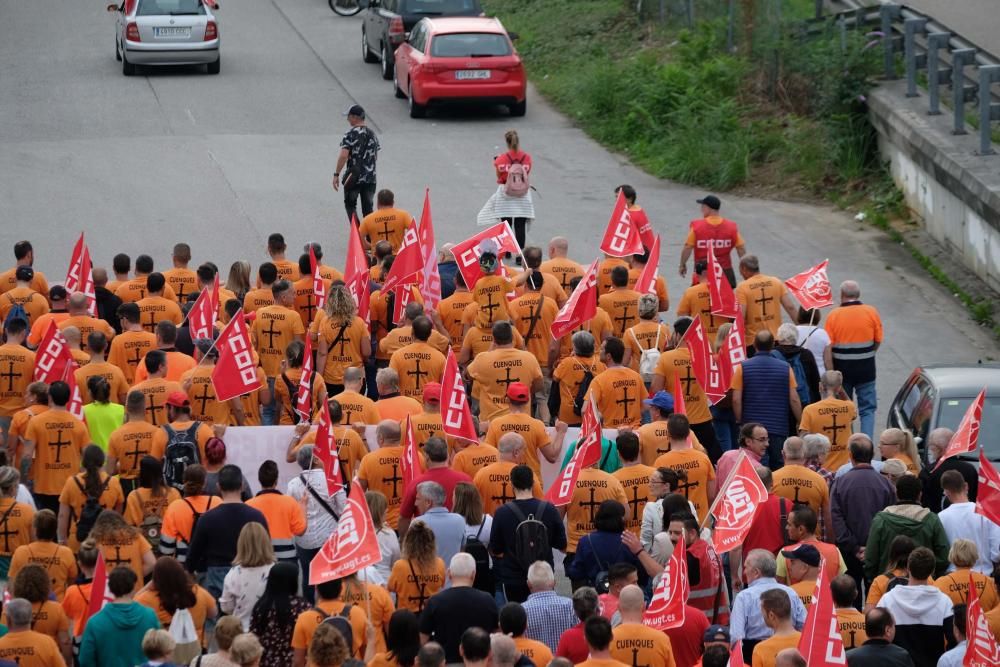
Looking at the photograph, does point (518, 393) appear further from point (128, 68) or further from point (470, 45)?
point (128, 68)

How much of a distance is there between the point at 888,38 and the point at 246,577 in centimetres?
1782

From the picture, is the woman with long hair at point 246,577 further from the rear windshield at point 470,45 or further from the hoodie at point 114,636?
the rear windshield at point 470,45

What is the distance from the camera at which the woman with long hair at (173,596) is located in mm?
10164

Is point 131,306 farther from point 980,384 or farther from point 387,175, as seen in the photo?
point 387,175

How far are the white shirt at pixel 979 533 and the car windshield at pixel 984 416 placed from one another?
2261mm

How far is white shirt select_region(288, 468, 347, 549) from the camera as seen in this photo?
11938 mm

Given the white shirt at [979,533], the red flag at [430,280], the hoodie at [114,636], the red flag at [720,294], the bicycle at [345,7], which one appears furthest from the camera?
the bicycle at [345,7]

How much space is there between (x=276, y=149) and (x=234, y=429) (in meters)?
14.4

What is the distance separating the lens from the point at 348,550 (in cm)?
1002

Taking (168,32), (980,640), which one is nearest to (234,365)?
(980,640)

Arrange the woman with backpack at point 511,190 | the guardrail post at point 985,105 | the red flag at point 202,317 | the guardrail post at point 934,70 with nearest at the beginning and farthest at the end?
the red flag at point 202,317 < the woman with backpack at point 511,190 < the guardrail post at point 985,105 < the guardrail post at point 934,70

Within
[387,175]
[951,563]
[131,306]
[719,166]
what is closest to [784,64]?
[719,166]

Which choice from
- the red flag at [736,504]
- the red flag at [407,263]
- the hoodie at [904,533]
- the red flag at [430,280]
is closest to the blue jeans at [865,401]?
the red flag at [430,280]

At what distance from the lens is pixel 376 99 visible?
1208 inches
